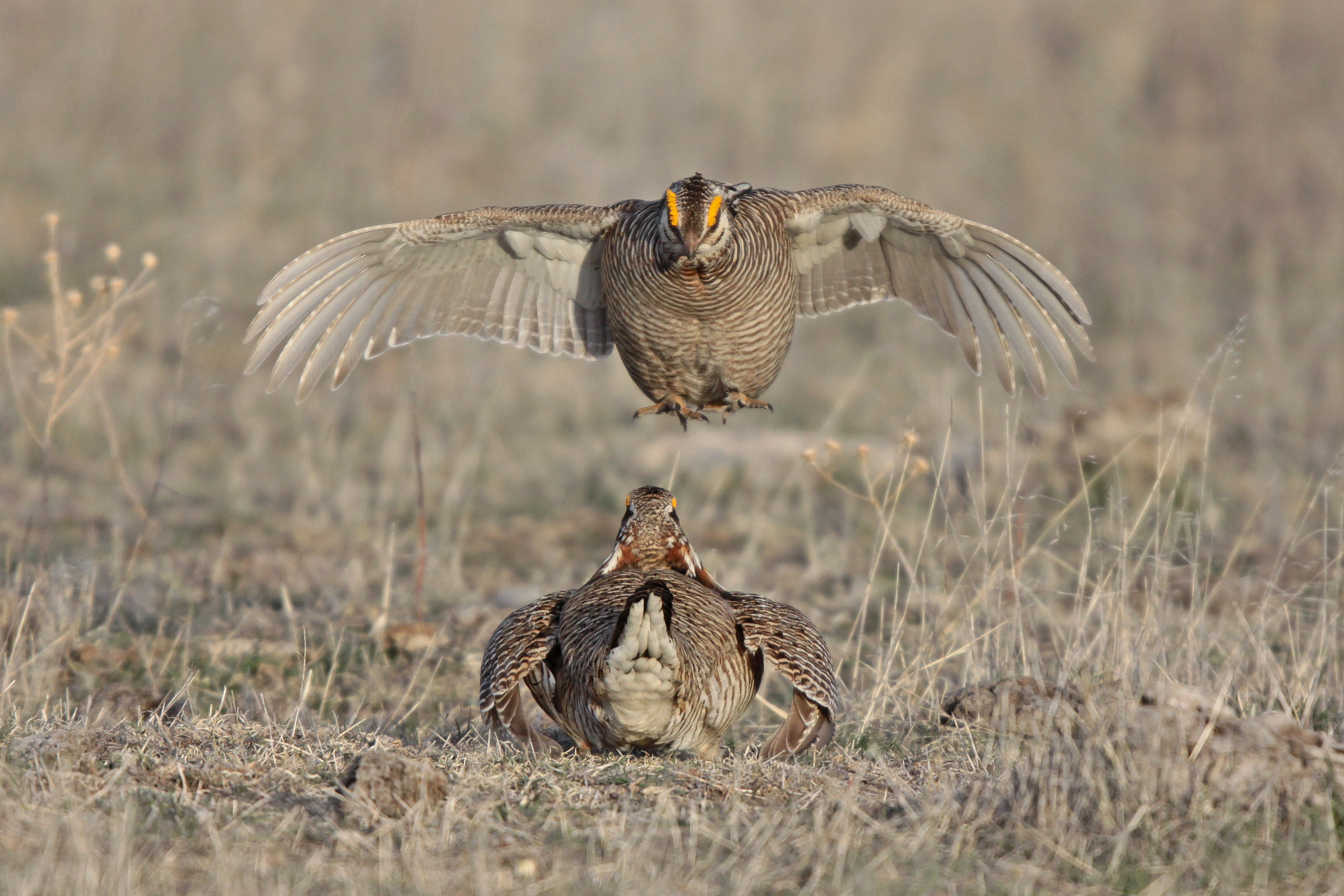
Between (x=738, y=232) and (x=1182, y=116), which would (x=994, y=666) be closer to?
(x=738, y=232)

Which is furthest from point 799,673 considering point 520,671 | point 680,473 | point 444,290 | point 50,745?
point 680,473

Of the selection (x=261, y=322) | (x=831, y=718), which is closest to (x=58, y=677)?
(x=261, y=322)

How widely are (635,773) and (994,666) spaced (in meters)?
1.72

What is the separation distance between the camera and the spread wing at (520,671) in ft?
13.5

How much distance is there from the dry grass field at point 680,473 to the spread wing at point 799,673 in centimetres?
9

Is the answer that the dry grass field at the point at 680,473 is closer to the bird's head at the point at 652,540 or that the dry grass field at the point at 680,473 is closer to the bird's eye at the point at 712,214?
the bird's head at the point at 652,540

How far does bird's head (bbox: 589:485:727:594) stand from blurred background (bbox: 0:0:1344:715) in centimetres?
90

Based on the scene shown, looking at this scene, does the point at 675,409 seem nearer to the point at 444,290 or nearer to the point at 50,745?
the point at 444,290

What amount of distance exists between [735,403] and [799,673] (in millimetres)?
1149

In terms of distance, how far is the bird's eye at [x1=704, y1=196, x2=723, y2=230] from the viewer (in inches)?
171

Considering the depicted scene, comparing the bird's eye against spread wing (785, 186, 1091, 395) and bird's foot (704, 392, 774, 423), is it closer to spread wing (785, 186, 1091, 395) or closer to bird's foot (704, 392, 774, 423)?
spread wing (785, 186, 1091, 395)

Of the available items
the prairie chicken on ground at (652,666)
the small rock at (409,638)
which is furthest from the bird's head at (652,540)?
the small rock at (409,638)

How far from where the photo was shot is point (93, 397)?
30.5 ft

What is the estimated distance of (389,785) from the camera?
10.7 feet
